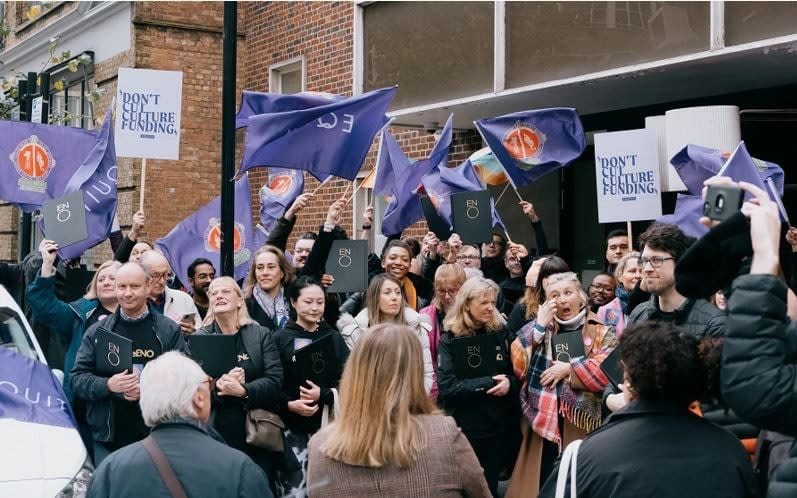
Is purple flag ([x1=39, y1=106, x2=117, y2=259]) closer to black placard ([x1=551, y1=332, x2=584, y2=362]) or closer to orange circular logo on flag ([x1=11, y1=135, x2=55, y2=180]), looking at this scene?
orange circular logo on flag ([x1=11, y1=135, x2=55, y2=180])

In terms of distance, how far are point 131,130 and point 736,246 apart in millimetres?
7697

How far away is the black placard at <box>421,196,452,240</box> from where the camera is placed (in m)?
9.76

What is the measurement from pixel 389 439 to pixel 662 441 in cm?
90

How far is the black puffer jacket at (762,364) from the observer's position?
305cm

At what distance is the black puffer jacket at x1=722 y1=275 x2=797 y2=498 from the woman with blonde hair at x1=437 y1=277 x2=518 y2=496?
13.1ft

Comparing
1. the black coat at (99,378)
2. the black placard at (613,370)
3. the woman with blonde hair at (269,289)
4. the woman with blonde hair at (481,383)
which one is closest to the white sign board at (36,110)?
the woman with blonde hair at (269,289)

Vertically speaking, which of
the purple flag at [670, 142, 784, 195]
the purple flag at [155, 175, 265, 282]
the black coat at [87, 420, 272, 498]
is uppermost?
the purple flag at [670, 142, 784, 195]

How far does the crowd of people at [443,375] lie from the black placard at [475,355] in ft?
0.04

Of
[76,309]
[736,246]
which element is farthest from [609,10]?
[736,246]

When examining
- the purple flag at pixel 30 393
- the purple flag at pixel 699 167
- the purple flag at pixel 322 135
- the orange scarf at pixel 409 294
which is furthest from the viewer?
the purple flag at pixel 322 135

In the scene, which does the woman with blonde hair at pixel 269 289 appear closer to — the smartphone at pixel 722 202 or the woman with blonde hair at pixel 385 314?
the woman with blonde hair at pixel 385 314

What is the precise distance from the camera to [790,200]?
1064 centimetres

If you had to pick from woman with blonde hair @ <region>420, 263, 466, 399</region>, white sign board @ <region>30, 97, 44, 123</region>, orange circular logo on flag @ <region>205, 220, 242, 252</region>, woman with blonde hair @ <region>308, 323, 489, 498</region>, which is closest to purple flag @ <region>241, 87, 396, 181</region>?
orange circular logo on flag @ <region>205, 220, 242, 252</region>

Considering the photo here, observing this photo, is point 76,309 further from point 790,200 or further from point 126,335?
point 790,200
